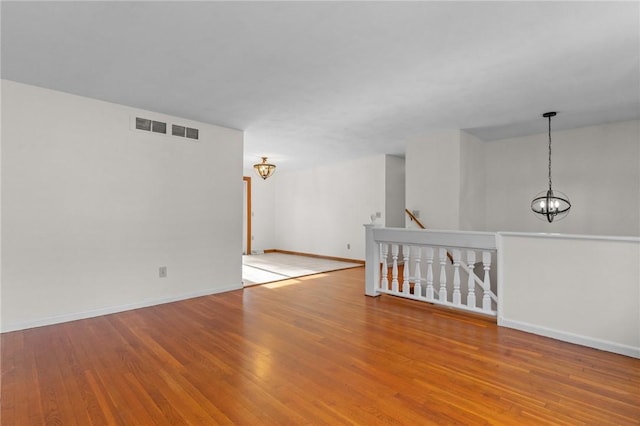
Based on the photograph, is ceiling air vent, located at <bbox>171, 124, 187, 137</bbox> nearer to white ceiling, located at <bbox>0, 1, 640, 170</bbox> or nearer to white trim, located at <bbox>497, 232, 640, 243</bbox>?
white ceiling, located at <bbox>0, 1, 640, 170</bbox>

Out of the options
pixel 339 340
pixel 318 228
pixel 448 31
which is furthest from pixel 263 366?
pixel 318 228

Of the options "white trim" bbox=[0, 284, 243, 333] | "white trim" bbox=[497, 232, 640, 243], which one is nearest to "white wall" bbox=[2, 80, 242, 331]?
"white trim" bbox=[0, 284, 243, 333]

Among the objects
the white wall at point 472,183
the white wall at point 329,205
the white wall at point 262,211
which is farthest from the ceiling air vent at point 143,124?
the white wall at point 262,211

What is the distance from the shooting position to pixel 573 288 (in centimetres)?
283

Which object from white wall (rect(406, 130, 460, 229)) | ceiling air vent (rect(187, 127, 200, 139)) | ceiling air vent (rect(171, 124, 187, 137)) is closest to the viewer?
ceiling air vent (rect(171, 124, 187, 137))

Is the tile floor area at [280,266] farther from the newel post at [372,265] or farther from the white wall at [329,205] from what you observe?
the newel post at [372,265]

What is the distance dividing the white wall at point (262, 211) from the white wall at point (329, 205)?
0.50 feet

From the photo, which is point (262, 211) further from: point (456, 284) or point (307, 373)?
point (307, 373)

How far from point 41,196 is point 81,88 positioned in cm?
118

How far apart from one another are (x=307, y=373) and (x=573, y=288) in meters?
2.38

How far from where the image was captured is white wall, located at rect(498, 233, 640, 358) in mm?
2586

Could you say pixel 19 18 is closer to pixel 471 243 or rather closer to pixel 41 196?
pixel 41 196

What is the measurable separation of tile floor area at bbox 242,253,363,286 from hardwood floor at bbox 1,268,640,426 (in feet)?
7.45

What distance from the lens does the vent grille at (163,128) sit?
4070 millimetres
